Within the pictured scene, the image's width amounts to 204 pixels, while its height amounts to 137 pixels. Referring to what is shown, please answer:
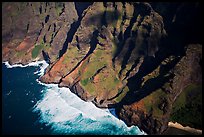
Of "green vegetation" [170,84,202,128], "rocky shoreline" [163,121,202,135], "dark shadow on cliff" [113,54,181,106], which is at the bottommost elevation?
"rocky shoreline" [163,121,202,135]

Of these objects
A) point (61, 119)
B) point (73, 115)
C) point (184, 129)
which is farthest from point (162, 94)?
point (61, 119)

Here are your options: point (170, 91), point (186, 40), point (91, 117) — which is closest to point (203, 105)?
point (170, 91)

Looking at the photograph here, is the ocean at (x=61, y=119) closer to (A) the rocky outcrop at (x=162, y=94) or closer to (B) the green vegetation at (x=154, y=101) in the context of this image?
(A) the rocky outcrop at (x=162, y=94)

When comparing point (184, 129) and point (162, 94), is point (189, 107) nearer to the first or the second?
point (184, 129)

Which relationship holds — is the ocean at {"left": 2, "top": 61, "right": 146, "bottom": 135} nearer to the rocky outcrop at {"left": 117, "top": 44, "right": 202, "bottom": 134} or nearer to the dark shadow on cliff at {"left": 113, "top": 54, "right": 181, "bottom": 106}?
the rocky outcrop at {"left": 117, "top": 44, "right": 202, "bottom": 134}

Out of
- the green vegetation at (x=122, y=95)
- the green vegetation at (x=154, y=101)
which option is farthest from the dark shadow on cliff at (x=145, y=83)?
the green vegetation at (x=154, y=101)

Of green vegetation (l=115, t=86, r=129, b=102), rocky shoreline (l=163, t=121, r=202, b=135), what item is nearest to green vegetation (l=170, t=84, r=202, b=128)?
rocky shoreline (l=163, t=121, r=202, b=135)

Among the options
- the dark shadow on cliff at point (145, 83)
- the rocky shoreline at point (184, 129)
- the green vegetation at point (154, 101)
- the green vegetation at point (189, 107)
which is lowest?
the rocky shoreline at point (184, 129)

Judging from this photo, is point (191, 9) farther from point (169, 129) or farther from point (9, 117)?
point (9, 117)

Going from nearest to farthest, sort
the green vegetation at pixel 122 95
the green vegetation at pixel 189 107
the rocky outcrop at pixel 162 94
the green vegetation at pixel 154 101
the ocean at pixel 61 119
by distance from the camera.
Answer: the rocky outcrop at pixel 162 94 → the green vegetation at pixel 154 101 → the green vegetation at pixel 189 107 → the ocean at pixel 61 119 → the green vegetation at pixel 122 95

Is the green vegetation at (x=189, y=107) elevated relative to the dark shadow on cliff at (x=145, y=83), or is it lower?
lower

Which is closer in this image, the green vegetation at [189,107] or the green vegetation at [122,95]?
the green vegetation at [189,107]
